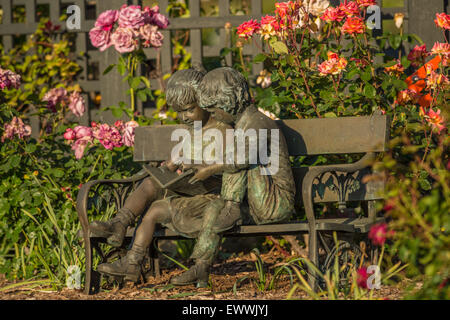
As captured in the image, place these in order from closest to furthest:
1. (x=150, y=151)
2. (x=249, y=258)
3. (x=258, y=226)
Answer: (x=258, y=226) < (x=150, y=151) < (x=249, y=258)

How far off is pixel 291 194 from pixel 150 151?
1.11 meters

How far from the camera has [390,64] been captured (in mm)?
4812

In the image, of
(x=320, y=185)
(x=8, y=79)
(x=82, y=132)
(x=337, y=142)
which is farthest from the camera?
(x=8, y=79)

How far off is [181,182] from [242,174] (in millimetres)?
366

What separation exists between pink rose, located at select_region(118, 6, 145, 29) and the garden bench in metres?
1.26

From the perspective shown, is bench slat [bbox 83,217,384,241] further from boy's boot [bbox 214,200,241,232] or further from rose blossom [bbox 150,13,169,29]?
A: rose blossom [bbox 150,13,169,29]

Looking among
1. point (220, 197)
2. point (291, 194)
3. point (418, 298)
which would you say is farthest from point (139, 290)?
point (418, 298)

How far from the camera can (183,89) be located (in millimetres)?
4332

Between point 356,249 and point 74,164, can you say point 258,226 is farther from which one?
point 74,164

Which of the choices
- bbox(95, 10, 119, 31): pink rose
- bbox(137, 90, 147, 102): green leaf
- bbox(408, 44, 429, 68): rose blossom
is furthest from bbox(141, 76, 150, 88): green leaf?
bbox(408, 44, 429, 68): rose blossom

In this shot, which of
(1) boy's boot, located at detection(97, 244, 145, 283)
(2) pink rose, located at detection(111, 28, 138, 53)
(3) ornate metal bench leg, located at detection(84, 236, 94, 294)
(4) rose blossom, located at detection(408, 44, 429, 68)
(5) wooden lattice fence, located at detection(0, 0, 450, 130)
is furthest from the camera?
(5) wooden lattice fence, located at detection(0, 0, 450, 130)

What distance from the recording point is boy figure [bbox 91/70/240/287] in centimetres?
408

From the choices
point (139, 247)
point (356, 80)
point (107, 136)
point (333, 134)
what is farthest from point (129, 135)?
point (356, 80)

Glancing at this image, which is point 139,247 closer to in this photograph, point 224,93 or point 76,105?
point 224,93
